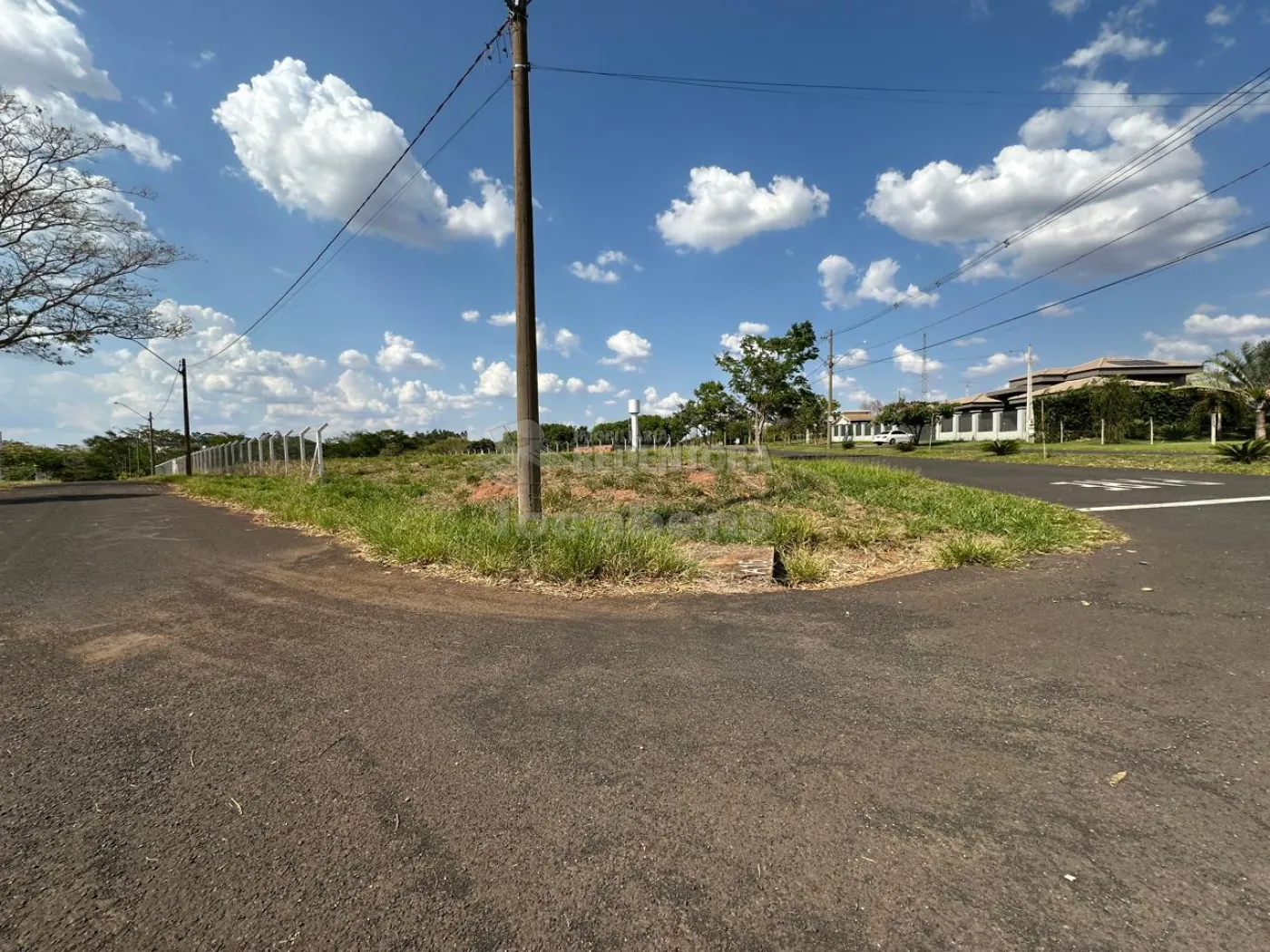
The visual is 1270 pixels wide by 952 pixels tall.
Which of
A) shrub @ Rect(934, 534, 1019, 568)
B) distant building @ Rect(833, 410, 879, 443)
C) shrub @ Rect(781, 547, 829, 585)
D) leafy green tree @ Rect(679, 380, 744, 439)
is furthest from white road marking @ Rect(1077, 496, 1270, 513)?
distant building @ Rect(833, 410, 879, 443)

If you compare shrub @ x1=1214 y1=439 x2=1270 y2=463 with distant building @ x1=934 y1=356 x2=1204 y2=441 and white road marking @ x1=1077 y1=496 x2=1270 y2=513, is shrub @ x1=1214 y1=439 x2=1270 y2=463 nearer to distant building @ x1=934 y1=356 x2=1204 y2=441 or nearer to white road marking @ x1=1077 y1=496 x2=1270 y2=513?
white road marking @ x1=1077 y1=496 x2=1270 y2=513

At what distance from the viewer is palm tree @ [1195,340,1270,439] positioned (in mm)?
23234

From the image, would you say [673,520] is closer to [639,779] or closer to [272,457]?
[639,779]

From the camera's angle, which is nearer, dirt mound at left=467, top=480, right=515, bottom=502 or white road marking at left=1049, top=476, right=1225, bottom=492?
dirt mound at left=467, top=480, right=515, bottom=502

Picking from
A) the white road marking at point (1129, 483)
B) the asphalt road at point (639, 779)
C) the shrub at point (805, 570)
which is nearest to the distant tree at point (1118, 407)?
the white road marking at point (1129, 483)

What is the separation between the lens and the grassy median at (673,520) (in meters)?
4.87

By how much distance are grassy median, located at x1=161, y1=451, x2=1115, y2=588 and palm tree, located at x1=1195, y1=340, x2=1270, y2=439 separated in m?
22.9

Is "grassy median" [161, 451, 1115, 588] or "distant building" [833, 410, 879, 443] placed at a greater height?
"distant building" [833, 410, 879, 443]

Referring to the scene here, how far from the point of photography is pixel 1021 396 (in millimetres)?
45969

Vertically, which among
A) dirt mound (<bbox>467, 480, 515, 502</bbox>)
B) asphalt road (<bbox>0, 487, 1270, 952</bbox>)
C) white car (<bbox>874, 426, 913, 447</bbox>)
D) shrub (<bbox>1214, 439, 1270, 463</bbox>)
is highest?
white car (<bbox>874, 426, 913, 447</bbox>)

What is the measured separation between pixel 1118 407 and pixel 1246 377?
216 inches

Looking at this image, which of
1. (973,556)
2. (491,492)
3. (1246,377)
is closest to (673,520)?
(973,556)

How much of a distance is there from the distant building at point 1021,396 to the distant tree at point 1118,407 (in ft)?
33.3

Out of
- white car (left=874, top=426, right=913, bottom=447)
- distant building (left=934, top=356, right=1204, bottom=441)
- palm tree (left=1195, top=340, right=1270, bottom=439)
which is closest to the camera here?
palm tree (left=1195, top=340, right=1270, bottom=439)
